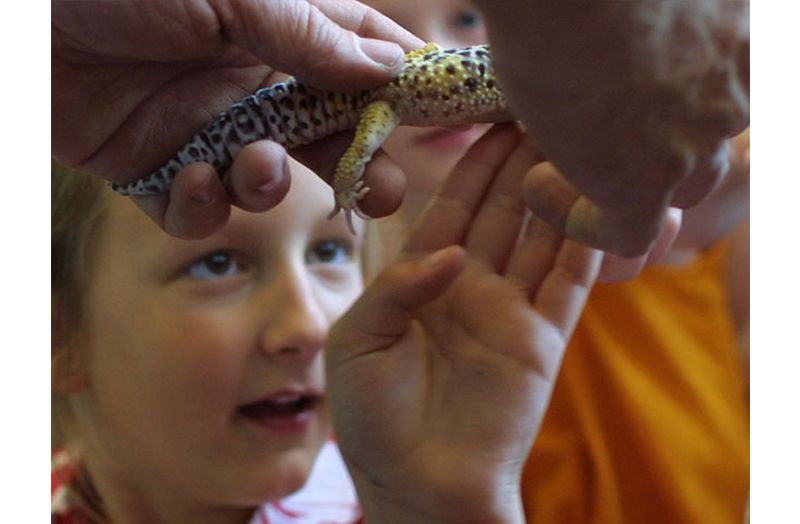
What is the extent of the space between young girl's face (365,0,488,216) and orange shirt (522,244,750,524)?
288mm

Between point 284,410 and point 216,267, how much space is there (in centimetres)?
11

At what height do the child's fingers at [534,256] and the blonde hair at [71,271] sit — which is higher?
the child's fingers at [534,256]

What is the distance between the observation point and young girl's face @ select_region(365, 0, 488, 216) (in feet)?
1.74

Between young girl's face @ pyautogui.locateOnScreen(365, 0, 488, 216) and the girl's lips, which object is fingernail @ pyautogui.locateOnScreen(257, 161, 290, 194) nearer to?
young girl's face @ pyautogui.locateOnScreen(365, 0, 488, 216)

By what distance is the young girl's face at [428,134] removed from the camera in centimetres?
53

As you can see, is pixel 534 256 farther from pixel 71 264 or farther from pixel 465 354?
pixel 71 264

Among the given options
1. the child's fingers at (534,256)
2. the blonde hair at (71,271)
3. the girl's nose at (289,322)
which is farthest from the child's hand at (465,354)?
the blonde hair at (71,271)

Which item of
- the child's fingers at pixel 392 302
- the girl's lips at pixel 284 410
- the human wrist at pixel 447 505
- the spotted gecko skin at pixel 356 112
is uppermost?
the spotted gecko skin at pixel 356 112

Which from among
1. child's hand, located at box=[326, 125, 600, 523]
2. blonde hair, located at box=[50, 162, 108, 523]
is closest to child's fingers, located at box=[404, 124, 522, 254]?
child's hand, located at box=[326, 125, 600, 523]

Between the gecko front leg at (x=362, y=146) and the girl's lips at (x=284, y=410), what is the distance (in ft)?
0.70

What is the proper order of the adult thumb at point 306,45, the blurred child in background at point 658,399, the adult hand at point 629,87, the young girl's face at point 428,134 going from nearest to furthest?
the adult hand at point 629,87, the adult thumb at point 306,45, the young girl's face at point 428,134, the blurred child in background at point 658,399

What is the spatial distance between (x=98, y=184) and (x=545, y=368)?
1.02 ft

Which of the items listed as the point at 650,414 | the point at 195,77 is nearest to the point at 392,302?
the point at 195,77

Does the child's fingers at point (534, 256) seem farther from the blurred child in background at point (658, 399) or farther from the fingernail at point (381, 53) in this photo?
the blurred child in background at point (658, 399)
